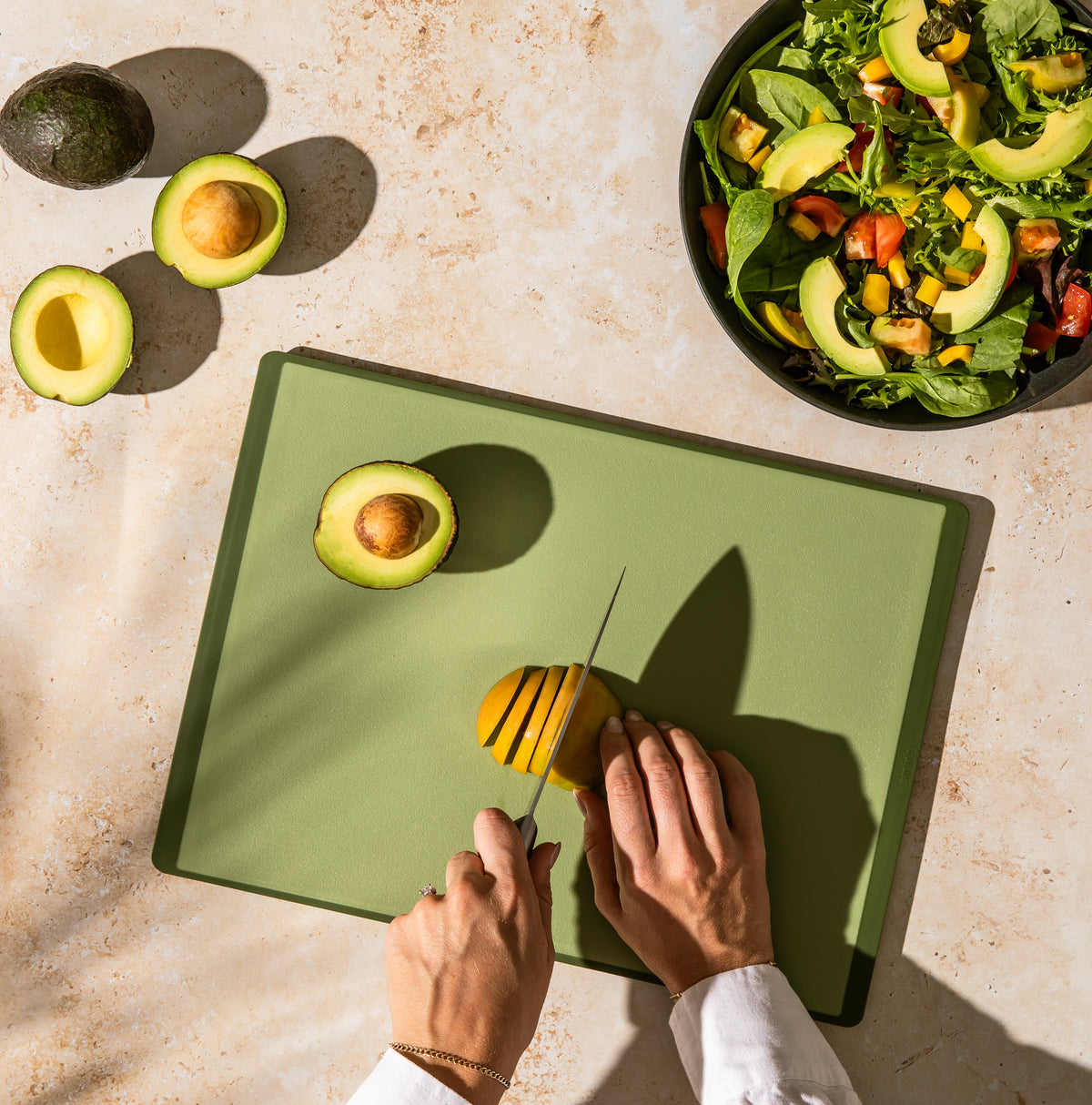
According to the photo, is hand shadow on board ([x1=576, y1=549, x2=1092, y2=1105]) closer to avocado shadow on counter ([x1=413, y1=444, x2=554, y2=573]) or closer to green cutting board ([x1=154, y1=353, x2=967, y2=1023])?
green cutting board ([x1=154, y1=353, x2=967, y2=1023])

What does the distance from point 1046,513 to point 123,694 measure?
1.30 metres

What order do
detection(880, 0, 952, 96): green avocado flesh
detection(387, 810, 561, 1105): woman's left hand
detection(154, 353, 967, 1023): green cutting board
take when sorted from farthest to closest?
1. detection(154, 353, 967, 1023): green cutting board
2. detection(387, 810, 561, 1105): woman's left hand
3. detection(880, 0, 952, 96): green avocado flesh

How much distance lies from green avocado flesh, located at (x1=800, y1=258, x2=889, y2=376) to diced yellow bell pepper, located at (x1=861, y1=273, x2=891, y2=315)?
3cm

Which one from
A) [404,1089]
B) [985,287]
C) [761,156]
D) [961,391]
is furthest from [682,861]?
[761,156]

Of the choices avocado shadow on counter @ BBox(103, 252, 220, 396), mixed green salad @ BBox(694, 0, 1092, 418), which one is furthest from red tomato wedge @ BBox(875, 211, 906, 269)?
avocado shadow on counter @ BBox(103, 252, 220, 396)

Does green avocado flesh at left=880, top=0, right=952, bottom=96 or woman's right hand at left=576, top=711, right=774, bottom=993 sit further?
woman's right hand at left=576, top=711, right=774, bottom=993

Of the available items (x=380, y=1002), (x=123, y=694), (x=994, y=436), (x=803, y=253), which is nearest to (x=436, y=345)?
(x=803, y=253)

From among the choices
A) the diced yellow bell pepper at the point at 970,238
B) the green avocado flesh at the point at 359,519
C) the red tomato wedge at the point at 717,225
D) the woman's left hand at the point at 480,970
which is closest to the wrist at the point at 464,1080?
the woman's left hand at the point at 480,970

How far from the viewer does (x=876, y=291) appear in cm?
97

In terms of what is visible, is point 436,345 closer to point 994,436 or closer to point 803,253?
point 803,253

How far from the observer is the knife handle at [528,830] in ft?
3.43

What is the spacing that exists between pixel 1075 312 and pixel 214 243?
1.04 m

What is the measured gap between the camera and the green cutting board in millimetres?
1127

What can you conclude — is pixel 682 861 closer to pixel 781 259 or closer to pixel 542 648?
pixel 542 648
